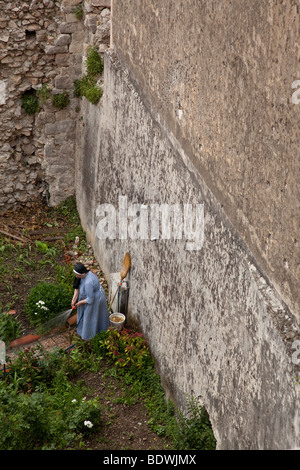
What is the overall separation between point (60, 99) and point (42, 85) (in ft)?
1.08

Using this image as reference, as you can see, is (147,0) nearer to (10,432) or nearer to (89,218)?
(89,218)

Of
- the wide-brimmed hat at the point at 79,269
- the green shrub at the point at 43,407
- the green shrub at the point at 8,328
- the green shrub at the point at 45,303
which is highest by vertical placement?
the wide-brimmed hat at the point at 79,269

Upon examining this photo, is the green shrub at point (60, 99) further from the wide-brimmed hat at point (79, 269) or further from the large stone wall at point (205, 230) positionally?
the wide-brimmed hat at point (79, 269)

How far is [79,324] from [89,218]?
7.07 feet

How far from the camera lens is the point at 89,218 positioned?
875cm

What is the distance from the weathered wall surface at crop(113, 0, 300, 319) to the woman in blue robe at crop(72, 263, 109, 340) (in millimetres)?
2049

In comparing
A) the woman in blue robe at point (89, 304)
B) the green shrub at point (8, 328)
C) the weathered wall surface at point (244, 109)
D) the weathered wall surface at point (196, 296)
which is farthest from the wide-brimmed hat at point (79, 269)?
the weathered wall surface at point (244, 109)

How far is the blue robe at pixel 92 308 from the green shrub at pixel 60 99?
127 inches

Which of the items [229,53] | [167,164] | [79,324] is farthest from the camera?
[79,324]

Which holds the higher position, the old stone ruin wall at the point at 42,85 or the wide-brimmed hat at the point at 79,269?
the old stone ruin wall at the point at 42,85

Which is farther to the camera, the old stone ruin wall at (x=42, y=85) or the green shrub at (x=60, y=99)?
the green shrub at (x=60, y=99)

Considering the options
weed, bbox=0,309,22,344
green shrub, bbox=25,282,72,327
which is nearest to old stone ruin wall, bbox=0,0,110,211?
green shrub, bbox=25,282,72,327

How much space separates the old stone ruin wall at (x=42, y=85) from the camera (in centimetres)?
839
